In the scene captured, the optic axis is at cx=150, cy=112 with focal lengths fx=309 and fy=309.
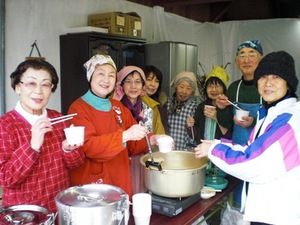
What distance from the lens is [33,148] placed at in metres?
1.33

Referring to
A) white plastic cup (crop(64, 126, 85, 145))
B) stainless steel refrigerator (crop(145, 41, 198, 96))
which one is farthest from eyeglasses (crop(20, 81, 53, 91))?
stainless steel refrigerator (crop(145, 41, 198, 96))

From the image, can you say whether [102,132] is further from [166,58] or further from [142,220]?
[166,58]

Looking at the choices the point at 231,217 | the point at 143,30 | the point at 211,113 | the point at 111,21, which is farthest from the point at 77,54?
the point at 231,217

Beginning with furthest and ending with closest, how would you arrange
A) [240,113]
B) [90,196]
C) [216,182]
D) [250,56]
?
[250,56] < [240,113] < [216,182] < [90,196]

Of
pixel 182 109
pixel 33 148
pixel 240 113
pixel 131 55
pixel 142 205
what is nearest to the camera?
pixel 33 148

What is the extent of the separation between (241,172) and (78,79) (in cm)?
288

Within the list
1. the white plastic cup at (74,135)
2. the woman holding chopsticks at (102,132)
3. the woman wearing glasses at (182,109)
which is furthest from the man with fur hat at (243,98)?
the white plastic cup at (74,135)

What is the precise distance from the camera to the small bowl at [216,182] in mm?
2181

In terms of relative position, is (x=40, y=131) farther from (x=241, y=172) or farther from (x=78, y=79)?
(x=78, y=79)

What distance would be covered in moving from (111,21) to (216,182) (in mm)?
2993

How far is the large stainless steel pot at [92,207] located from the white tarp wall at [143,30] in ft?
8.84

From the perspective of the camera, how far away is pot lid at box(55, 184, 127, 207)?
3.75 feet

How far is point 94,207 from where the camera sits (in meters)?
1.08

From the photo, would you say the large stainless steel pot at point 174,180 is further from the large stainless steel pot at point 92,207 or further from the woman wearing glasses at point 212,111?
the woman wearing glasses at point 212,111
